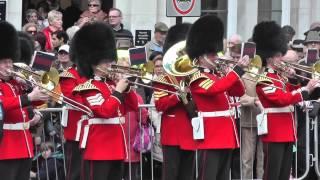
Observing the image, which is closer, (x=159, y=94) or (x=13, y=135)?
(x=13, y=135)

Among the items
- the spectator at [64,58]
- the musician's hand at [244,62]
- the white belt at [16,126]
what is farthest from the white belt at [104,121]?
the spectator at [64,58]

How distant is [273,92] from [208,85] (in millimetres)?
873

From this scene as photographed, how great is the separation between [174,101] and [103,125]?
3.64ft

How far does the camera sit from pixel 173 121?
10812 mm

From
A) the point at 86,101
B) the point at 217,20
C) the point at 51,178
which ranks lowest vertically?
the point at 51,178

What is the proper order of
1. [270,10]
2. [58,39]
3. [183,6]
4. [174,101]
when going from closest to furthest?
[174,101] → [58,39] → [183,6] → [270,10]

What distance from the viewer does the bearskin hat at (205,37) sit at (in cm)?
1031

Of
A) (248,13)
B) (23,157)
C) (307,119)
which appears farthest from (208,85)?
(248,13)

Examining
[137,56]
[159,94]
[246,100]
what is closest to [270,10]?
[246,100]

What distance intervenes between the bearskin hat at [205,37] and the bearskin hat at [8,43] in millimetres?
1611

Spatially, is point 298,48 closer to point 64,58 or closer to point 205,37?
point 64,58

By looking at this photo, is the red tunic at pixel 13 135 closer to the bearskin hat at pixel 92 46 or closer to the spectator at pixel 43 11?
the bearskin hat at pixel 92 46

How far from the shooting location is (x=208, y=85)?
32.7ft

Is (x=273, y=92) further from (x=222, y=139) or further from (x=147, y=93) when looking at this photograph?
(x=147, y=93)
